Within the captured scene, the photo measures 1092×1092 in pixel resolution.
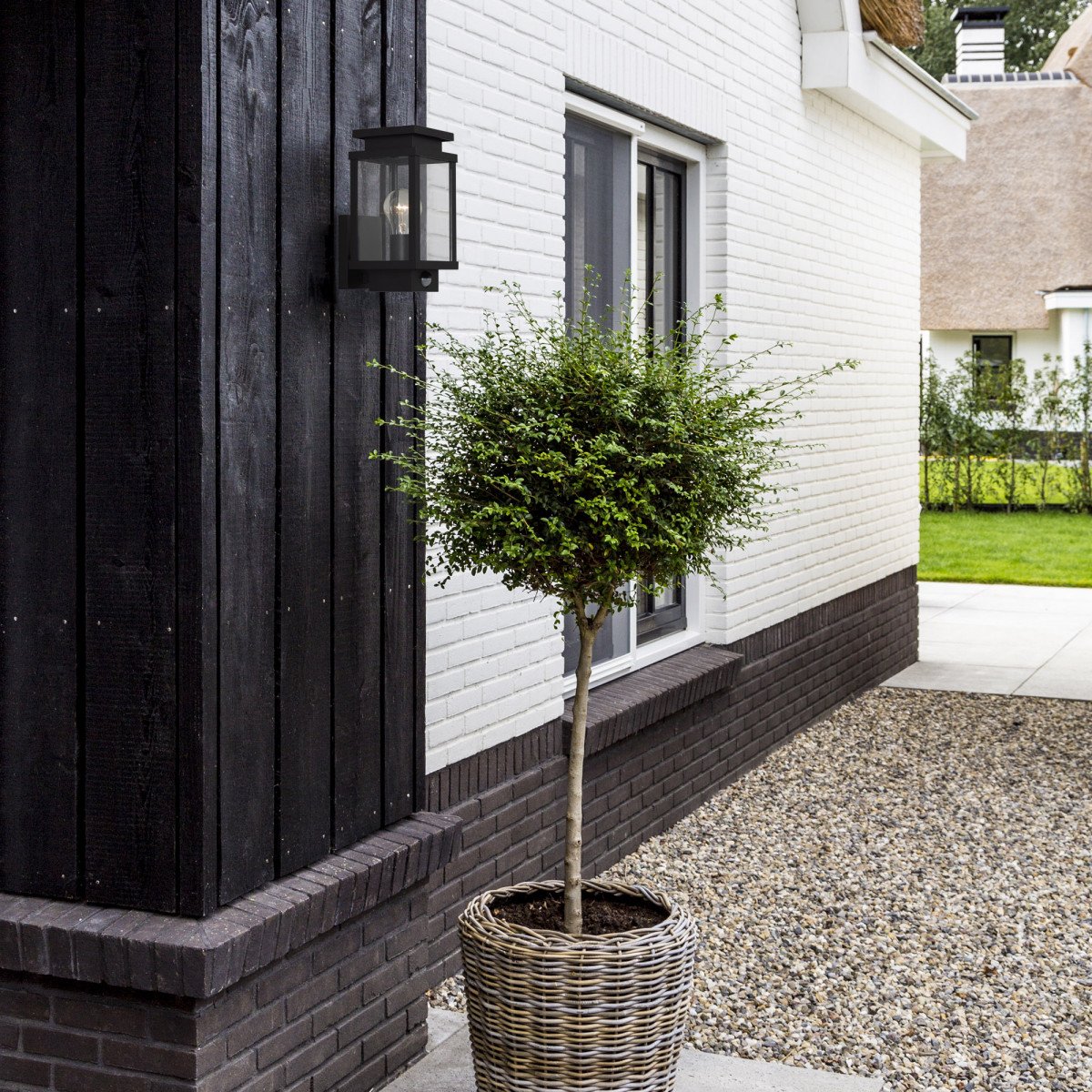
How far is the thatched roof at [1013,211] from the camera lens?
32.8 meters

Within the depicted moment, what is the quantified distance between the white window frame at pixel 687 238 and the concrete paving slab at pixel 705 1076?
1.71 m

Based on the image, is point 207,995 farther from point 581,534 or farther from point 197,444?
point 581,534

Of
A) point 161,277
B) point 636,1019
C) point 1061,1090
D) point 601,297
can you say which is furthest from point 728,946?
point 161,277

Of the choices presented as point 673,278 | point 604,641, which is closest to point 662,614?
point 604,641

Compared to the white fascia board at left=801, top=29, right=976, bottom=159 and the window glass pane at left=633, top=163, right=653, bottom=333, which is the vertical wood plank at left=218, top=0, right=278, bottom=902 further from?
the white fascia board at left=801, top=29, right=976, bottom=159

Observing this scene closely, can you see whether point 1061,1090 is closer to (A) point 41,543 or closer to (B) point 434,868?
(B) point 434,868

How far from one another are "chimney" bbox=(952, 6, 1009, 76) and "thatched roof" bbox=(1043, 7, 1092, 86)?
135 centimetres

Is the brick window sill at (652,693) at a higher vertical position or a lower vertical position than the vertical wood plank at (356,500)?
lower

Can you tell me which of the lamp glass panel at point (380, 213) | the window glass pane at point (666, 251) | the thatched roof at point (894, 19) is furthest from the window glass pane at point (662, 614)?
the thatched roof at point (894, 19)

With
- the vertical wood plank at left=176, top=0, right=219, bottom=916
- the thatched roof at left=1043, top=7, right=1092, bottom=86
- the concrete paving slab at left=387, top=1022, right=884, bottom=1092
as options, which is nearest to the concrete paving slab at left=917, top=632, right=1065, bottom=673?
the concrete paving slab at left=387, top=1022, right=884, bottom=1092

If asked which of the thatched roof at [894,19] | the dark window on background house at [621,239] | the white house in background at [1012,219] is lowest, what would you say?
the dark window on background house at [621,239]

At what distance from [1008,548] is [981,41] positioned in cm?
2453

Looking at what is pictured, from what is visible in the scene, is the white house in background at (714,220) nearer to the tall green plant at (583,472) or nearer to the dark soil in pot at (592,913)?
the dark soil in pot at (592,913)

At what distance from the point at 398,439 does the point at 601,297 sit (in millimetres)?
2165
